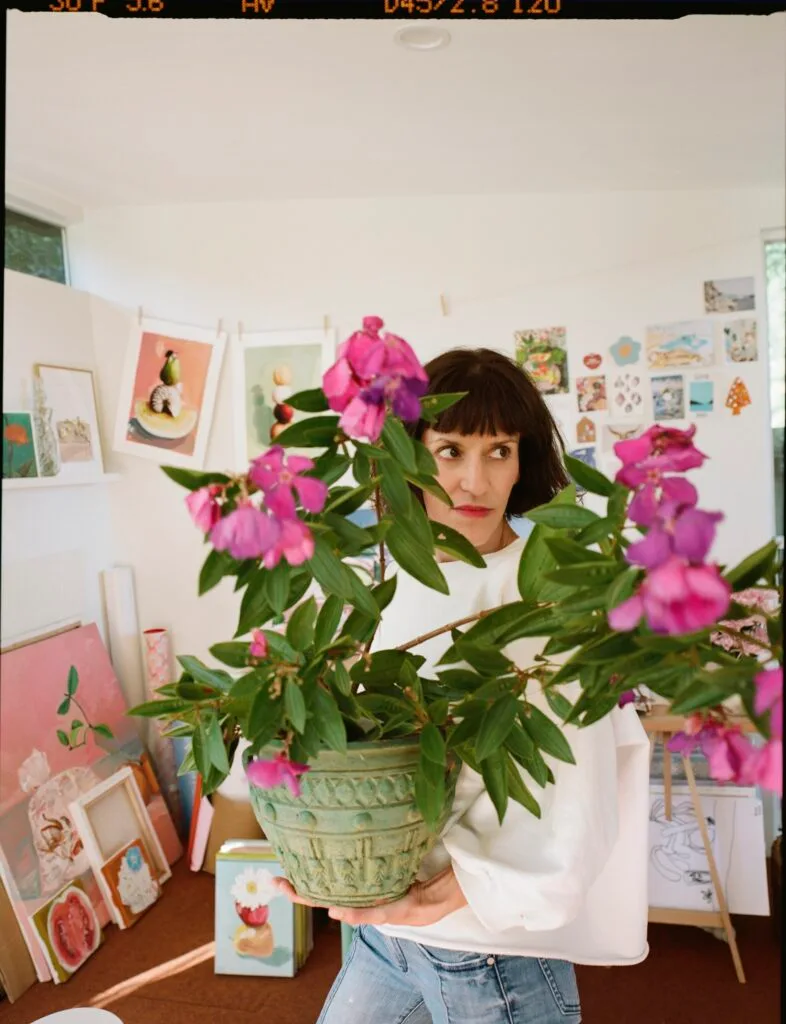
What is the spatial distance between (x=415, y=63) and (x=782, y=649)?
Result: 151 cm

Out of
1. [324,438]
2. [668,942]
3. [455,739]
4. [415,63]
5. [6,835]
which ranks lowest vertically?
[668,942]

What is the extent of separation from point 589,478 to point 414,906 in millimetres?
493

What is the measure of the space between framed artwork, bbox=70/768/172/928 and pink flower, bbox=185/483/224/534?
2.14 m

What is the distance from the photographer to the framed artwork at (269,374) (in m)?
2.78

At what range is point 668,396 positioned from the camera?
2.64 m

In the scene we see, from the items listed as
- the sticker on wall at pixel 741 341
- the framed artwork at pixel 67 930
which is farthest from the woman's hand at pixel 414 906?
the sticker on wall at pixel 741 341

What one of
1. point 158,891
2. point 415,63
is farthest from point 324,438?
point 158,891

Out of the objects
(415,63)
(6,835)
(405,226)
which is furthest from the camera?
(405,226)

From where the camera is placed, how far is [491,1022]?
3.10 feet

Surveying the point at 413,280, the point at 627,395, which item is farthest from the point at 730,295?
the point at 413,280

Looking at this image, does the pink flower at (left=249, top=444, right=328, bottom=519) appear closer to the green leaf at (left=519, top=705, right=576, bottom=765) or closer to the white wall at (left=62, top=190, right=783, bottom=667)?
the green leaf at (left=519, top=705, right=576, bottom=765)

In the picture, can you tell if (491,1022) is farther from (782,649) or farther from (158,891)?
(158,891)

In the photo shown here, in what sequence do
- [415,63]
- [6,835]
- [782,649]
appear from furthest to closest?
[6,835], [415,63], [782,649]

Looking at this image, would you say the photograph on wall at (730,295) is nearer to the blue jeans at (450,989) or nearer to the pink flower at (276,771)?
the blue jeans at (450,989)
